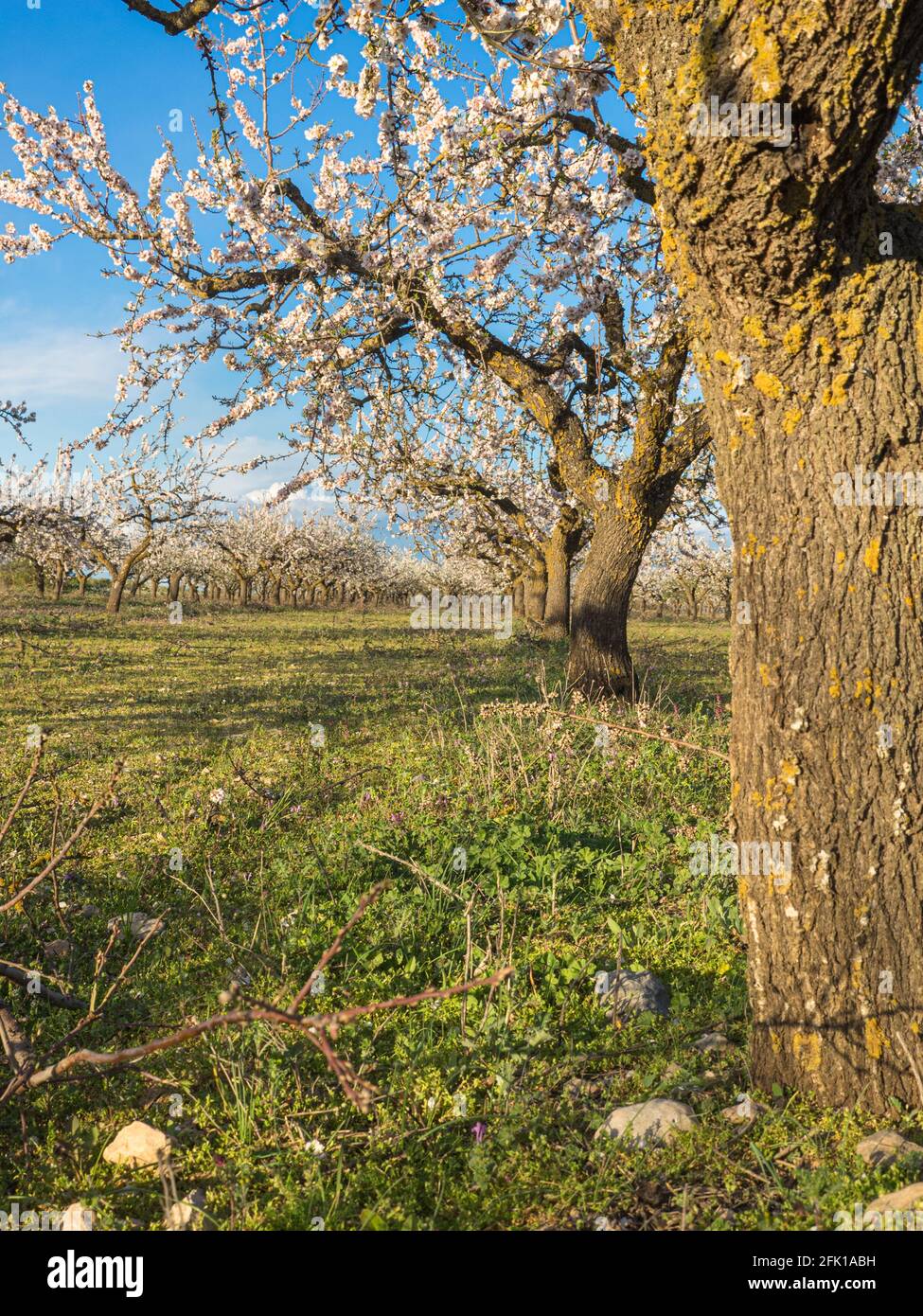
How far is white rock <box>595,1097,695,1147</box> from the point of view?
105 inches

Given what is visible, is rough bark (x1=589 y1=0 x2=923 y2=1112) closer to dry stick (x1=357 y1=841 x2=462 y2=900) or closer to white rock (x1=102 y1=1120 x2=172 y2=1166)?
dry stick (x1=357 y1=841 x2=462 y2=900)

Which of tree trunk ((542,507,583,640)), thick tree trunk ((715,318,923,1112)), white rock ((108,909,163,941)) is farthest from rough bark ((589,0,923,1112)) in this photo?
tree trunk ((542,507,583,640))

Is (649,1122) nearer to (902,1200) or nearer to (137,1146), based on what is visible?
(902,1200)

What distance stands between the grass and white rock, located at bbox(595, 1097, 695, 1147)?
0.19ft

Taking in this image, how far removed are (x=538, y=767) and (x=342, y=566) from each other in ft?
198

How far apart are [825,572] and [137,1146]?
3.18 m

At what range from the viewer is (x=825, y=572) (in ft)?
9.11

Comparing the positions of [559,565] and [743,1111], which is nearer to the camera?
[743,1111]

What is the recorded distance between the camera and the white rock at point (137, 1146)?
272cm

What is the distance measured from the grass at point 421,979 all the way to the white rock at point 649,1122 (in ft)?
0.19

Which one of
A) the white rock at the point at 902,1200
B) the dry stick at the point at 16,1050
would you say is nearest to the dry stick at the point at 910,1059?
the white rock at the point at 902,1200

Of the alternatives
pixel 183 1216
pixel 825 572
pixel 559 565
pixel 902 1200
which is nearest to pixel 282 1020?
pixel 183 1216

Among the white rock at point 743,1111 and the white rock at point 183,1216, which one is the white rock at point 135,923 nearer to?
the white rock at point 183,1216

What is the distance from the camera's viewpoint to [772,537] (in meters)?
2.87
